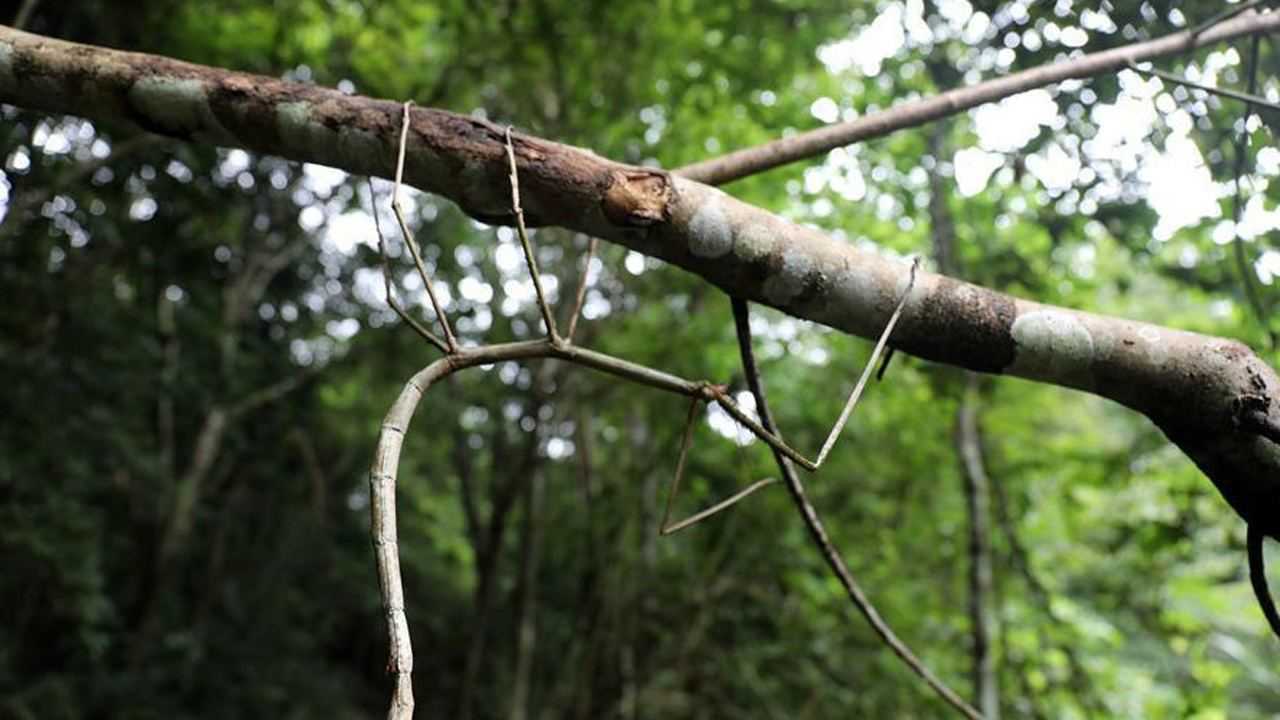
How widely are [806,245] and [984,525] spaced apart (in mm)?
2032

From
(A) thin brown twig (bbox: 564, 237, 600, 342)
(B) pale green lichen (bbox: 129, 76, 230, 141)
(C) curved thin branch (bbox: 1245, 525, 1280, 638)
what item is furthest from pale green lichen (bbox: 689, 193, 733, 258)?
(C) curved thin branch (bbox: 1245, 525, 1280, 638)

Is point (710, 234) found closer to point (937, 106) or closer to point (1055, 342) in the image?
point (1055, 342)

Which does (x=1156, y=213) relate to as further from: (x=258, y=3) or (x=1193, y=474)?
(x=258, y=3)

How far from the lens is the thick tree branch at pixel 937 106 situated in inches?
58.6

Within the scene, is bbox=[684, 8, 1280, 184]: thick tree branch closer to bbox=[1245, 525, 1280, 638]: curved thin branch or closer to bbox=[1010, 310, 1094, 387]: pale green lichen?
bbox=[1010, 310, 1094, 387]: pale green lichen

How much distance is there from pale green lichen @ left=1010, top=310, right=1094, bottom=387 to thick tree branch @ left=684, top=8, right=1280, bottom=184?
1.53ft

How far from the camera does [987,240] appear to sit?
10.2 feet

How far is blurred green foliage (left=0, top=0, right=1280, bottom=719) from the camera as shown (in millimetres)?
3113

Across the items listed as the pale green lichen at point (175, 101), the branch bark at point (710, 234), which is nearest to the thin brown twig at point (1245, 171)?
the branch bark at point (710, 234)

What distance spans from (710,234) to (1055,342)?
50 cm

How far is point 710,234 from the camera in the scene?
1202mm

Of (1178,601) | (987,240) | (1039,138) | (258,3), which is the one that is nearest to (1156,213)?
(1039,138)

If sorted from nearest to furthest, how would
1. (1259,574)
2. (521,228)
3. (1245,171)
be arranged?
(521,228), (1259,574), (1245,171)

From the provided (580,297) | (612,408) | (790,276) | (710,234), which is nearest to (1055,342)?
(790,276)
